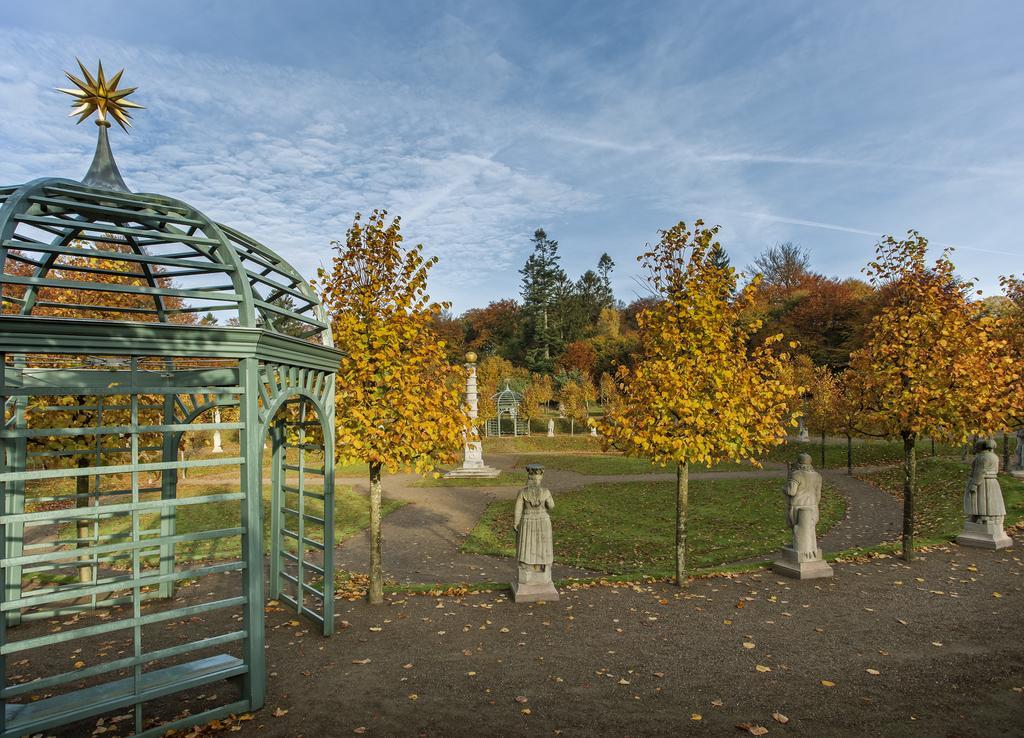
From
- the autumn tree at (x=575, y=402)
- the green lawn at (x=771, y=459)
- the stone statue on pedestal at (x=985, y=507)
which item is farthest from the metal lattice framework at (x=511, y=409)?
the stone statue on pedestal at (x=985, y=507)

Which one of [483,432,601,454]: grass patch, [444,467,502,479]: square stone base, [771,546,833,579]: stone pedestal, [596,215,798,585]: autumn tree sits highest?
[596,215,798,585]: autumn tree

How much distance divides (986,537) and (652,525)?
24.4 ft

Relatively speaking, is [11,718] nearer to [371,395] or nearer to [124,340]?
[124,340]

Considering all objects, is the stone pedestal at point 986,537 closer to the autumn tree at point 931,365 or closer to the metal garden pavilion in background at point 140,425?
the autumn tree at point 931,365

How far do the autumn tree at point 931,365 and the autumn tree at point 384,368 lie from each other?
7.74m

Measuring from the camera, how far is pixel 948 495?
1769cm

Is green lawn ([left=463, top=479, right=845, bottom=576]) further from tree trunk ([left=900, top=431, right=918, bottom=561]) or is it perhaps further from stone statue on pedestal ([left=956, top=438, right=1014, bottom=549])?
stone statue on pedestal ([left=956, top=438, right=1014, bottom=549])

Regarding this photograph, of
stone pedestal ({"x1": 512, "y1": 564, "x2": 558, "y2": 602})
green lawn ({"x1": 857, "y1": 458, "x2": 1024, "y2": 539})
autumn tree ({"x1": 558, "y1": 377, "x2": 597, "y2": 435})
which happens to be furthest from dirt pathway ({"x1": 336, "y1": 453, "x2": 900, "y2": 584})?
autumn tree ({"x1": 558, "y1": 377, "x2": 597, "y2": 435})

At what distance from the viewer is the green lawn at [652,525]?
502 inches

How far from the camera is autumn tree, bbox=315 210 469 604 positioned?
8.34 m

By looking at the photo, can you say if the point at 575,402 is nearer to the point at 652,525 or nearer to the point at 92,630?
the point at 652,525

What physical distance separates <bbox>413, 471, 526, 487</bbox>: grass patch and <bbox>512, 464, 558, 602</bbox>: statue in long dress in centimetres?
1520

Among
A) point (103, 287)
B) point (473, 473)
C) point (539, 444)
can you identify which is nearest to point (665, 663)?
point (103, 287)

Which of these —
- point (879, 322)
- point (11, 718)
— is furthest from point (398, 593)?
point (879, 322)
